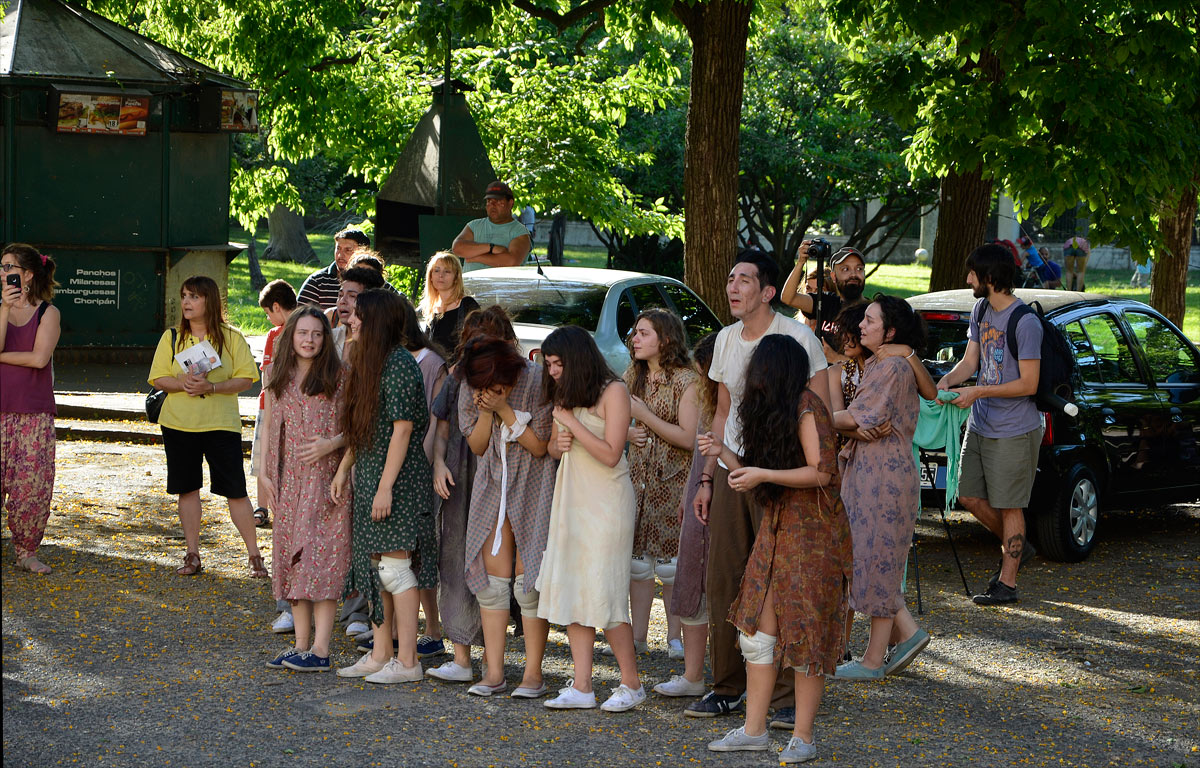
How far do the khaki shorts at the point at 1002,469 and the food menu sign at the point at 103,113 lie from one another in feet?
39.4

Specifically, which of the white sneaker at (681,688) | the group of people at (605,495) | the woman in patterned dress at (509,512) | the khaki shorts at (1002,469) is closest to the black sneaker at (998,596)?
the khaki shorts at (1002,469)

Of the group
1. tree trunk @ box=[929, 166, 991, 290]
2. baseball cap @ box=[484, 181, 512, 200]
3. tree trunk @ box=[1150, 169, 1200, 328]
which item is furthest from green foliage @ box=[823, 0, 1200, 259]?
tree trunk @ box=[1150, 169, 1200, 328]

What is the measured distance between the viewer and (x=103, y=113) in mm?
16469

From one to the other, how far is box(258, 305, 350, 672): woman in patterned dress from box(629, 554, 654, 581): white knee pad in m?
1.37

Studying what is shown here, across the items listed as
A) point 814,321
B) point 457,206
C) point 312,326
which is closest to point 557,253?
point 457,206

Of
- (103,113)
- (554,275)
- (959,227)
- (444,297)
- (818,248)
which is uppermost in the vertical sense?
(103,113)

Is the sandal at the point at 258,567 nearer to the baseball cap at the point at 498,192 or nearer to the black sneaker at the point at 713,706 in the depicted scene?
the black sneaker at the point at 713,706

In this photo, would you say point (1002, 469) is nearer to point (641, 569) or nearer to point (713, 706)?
point (641, 569)

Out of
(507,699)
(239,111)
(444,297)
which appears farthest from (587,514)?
(239,111)

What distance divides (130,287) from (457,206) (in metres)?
6.63

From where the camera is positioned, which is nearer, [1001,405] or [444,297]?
[444,297]

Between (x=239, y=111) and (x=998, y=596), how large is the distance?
1262 centimetres

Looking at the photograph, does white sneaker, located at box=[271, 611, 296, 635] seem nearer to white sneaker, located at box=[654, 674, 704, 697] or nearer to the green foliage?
white sneaker, located at box=[654, 674, 704, 697]

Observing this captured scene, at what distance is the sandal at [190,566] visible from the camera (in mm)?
8250
